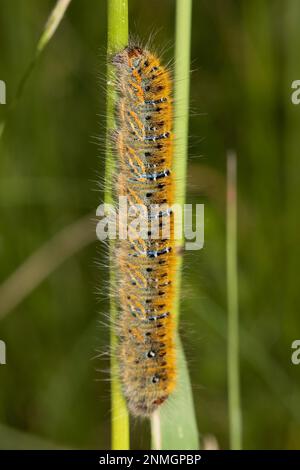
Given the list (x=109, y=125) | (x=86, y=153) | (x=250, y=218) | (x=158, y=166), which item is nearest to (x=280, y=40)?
(x=250, y=218)

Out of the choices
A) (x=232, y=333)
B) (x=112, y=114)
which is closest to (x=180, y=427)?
(x=232, y=333)

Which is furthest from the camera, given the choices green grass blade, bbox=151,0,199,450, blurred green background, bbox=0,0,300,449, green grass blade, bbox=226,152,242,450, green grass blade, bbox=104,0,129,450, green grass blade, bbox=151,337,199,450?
blurred green background, bbox=0,0,300,449

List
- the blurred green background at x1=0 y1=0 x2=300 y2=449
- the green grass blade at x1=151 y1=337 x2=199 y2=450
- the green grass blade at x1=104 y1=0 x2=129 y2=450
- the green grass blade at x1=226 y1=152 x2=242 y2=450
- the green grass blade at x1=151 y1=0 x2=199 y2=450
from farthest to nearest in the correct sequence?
the blurred green background at x1=0 y1=0 x2=300 y2=449 < the green grass blade at x1=226 y1=152 x2=242 y2=450 < the green grass blade at x1=151 y1=337 x2=199 y2=450 < the green grass blade at x1=151 y1=0 x2=199 y2=450 < the green grass blade at x1=104 y1=0 x2=129 y2=450

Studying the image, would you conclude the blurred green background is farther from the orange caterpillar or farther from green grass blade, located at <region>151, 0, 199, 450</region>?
green grass blade, located at <region>151, 0, 199, 450</region>

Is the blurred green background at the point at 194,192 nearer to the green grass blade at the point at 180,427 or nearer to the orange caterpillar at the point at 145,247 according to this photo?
the orange caterpillar at the point at 145,247

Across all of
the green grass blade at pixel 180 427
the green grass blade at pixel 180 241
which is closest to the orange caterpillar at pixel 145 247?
the green grass blade at pixel 180 241

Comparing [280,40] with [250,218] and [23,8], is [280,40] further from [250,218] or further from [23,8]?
[23,8]

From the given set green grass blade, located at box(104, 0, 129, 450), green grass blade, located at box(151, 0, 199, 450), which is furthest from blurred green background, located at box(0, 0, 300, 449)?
green grass blade, located at box(104, 0, 129, 450)

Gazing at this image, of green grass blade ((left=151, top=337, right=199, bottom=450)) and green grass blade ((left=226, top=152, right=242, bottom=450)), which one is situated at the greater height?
green grass blade ((left=226, top=152, right=242, bottom=450))
